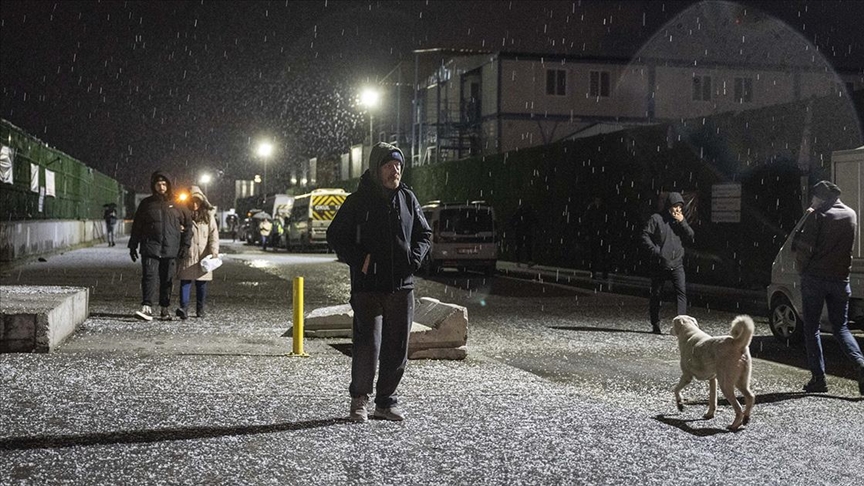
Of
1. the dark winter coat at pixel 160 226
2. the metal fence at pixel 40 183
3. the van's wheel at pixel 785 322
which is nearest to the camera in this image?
the van's wheel at pixel 785 322

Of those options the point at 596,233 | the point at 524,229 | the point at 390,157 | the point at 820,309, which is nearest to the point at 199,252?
the point at 390,157

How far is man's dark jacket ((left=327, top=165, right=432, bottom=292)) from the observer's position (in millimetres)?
7293

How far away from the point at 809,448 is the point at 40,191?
2933 centimetres

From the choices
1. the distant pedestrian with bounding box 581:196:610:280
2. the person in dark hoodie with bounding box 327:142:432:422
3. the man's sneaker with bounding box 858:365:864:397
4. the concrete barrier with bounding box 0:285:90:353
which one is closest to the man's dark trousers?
the concrete barrier with bounding box 0:285:90:353

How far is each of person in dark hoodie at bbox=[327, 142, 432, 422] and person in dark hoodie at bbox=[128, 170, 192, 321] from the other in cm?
760

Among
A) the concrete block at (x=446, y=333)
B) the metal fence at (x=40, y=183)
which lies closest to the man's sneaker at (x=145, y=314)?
the concrete block at (x=446, y=333)

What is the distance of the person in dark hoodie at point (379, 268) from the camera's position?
7.31m

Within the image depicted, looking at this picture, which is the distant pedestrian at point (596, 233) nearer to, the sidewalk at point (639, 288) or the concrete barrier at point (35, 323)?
the sidewalk at point (639, 288)

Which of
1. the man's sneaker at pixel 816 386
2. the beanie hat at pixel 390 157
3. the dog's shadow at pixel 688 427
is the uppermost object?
the beanie hat at pixel 390 157

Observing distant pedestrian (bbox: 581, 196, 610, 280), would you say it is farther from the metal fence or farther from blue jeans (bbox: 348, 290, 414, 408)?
blue jeans (bbox: 348, 290, 414, 408)

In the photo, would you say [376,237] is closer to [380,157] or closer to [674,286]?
[380,157]

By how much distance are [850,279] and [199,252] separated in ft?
27.6

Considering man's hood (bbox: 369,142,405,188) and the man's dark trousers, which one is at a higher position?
man's hood (bbox: 369,142,405,188)

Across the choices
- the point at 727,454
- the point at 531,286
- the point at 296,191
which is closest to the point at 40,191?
the point at 531,286
